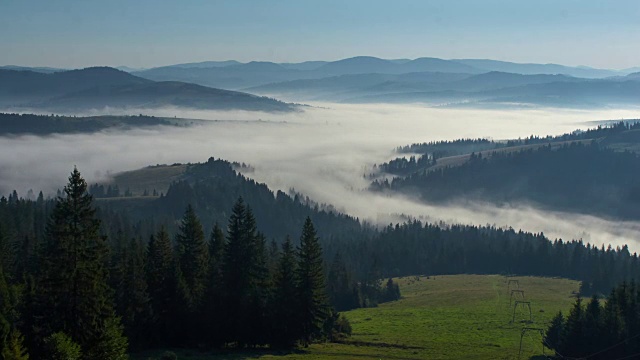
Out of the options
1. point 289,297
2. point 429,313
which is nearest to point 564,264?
point 429,313

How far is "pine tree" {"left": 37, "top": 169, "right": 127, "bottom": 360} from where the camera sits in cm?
4259

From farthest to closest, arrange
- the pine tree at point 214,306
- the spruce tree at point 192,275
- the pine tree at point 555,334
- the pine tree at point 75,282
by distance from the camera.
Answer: the pine tree at point 555,334, the pine tree at point 214,306, the spruce tree at point 192,275, the pine tree at point 75,282

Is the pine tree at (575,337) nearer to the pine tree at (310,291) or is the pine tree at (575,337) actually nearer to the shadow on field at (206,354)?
the pine tree at (310,291)

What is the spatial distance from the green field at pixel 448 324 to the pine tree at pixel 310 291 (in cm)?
222

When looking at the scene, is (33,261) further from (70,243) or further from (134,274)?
(70,243)

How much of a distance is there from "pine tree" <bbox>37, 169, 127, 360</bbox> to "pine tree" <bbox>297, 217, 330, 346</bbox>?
3231 centimetres

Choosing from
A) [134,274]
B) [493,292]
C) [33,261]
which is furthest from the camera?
→ [493,292]

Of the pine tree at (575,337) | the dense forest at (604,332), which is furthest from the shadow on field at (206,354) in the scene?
the dense forest at (604,332)

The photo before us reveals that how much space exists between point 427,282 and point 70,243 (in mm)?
128864

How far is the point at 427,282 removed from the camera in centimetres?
16350

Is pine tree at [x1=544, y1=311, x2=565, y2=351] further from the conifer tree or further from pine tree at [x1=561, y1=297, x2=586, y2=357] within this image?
the conifer tree

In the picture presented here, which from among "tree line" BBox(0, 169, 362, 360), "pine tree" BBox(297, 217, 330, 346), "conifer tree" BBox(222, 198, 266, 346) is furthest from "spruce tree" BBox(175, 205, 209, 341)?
"pine tree" BBox(297, 217, 330, 346)

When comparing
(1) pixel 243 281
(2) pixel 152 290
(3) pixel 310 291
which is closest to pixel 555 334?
(3) pixel 310 291

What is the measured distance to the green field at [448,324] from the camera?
73125 mm
